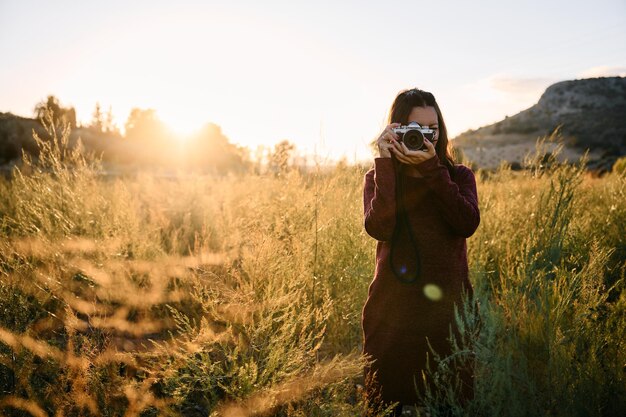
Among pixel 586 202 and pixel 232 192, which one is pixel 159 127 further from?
pixel 586 202

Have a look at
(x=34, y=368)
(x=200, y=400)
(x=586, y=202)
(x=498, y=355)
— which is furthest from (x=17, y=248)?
(x=586, y=202)

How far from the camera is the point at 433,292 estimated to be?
5.26 ft

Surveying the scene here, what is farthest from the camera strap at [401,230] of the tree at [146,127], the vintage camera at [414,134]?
the tree at [146,127]

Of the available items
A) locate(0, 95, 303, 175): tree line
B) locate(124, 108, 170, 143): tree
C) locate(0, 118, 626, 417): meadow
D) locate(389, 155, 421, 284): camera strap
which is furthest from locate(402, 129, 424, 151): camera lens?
locate(124, 108, 170, 143): tree

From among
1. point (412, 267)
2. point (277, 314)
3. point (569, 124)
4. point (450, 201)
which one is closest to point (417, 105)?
point (450, 201)

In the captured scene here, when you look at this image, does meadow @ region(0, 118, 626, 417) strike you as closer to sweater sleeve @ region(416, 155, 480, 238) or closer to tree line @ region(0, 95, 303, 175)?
sweater sleeve @ region(416, 155, 480, 238)

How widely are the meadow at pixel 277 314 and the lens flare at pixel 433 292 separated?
125mm

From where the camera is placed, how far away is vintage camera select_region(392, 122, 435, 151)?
5.31 feet

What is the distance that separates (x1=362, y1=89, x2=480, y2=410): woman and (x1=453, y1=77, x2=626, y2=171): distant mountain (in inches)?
1673

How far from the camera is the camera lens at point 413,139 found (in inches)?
63.6

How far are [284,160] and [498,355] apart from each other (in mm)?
2853

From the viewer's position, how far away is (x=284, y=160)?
3.88 meters

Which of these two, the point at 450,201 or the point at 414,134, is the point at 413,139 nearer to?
the point at 414,134

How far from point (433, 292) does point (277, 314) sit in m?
1.08
